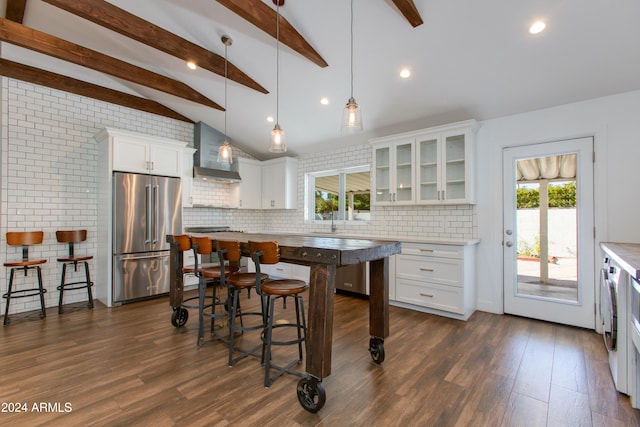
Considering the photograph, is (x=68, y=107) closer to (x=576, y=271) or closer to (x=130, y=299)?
(x=130, y=299)

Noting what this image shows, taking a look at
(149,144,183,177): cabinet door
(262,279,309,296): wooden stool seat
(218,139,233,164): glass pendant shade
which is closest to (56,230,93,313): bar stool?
(149,144,183,177): cabinet door

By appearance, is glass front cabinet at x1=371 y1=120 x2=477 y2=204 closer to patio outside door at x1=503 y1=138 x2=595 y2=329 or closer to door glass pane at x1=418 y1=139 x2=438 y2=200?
door glass pane at x1=418 y1=139 x2=438 y2=200

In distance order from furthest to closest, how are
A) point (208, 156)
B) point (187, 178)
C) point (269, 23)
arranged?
1. point (208, 156)
2. point (187, 178)
3. point (269, 23)

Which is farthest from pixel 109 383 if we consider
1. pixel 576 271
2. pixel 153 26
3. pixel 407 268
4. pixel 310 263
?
pixel 576 271

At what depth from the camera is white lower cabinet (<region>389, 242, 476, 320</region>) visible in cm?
339

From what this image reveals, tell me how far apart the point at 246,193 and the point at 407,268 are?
11.6ft

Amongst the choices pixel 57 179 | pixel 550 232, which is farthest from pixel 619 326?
pixel 57 179

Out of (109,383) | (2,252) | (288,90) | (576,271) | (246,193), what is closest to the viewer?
(109,383)

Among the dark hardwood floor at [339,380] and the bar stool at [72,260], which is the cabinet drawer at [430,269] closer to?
the dark hardwood floor at [339,380]

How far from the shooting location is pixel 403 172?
422 centimetres

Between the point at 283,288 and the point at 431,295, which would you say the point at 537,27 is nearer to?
the point at 431,295

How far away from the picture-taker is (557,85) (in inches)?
117

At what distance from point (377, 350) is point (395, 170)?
2625mm

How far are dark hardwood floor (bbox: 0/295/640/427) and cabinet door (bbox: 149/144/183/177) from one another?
225 cm
